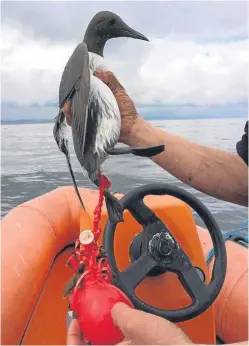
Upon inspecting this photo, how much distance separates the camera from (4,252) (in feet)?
5.99

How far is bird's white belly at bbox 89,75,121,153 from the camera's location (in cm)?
103

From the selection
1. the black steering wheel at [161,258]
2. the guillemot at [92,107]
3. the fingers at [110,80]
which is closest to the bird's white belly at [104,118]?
the guillemot at [92,107]

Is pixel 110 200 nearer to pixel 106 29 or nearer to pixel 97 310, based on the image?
pixel 97 310

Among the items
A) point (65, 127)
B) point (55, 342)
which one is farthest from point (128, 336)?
point (55, 342)

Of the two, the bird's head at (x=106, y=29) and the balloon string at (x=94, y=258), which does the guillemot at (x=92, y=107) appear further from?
the balloon string at (x=94, y=258)

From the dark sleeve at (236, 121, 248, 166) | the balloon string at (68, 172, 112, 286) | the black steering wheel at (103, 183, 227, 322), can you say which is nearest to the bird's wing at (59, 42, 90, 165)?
the balloon string at (68, 172, 112, 286)

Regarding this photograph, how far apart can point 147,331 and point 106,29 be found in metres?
0.61

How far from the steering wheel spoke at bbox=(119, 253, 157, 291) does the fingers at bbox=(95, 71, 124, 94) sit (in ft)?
1.75

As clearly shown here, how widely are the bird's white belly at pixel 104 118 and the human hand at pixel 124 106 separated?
0.65 ft

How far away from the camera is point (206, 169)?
5.64 ft

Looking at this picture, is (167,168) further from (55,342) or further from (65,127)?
(55,342)

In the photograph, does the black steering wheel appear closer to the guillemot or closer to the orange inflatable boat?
the orange inflatable boat

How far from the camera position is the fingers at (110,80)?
1.18 m

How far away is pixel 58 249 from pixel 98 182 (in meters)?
1.02
